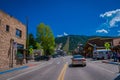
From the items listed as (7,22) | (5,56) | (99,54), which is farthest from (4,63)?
(99,54)

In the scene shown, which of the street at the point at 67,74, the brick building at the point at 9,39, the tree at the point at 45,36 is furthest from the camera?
the tree at the point at 45,36

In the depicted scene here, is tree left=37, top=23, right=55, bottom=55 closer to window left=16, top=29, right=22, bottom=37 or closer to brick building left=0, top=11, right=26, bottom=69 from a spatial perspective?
window left=16, top=29, right=22, bottom=37

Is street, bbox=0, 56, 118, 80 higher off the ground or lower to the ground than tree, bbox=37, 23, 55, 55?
lower

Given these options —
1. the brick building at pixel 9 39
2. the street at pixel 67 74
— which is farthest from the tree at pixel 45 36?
the street at pixel 67 74

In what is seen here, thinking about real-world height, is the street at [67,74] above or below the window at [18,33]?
below

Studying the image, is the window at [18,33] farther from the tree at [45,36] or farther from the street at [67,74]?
the tree at [45,36]

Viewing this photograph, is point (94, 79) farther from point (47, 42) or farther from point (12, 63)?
point (47, 42)

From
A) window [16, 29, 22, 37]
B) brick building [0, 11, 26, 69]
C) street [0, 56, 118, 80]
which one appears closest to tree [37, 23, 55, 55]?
window [16, 29, 22, 37]

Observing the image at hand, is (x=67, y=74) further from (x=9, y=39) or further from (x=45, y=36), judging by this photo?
(x=45, y=36)

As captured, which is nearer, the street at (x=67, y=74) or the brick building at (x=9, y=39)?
the street at (x=67, y=74)

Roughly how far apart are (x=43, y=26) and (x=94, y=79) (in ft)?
205

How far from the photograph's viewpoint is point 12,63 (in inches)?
1171

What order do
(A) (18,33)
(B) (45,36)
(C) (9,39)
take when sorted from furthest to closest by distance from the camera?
(B) (45,36) < (A) (18,33) < (C) (9,39)

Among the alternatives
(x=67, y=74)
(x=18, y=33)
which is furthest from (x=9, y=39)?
(x=67, y=74)
